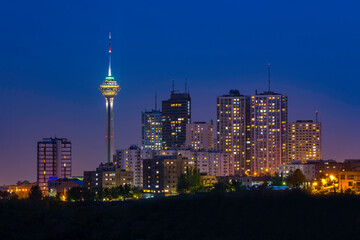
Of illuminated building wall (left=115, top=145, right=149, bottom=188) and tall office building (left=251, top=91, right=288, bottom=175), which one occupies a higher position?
tall office building (left=251, top=91, right=288, bottom=175)

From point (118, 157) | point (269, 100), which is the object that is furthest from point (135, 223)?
point (269, 100)

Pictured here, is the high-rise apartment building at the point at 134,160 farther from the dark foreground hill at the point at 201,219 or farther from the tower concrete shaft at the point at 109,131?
the dark foreground hill at the point at 201,219

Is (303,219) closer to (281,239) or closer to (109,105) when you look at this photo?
(281,239)

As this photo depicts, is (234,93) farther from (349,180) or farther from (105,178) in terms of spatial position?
(349,180)

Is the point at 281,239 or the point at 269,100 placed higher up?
the point at 269,100

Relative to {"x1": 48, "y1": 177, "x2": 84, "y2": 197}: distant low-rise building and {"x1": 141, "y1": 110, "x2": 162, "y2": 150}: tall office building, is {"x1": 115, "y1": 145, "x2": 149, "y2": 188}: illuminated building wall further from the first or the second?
{"x1": 141, "y1": 110, "x2": 162, "y2": 150}: tall office building

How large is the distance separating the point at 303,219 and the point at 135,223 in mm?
6440

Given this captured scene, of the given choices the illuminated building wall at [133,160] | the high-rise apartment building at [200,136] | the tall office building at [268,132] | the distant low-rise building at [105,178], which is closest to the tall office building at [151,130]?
the high-rise apartment building at [200,136]

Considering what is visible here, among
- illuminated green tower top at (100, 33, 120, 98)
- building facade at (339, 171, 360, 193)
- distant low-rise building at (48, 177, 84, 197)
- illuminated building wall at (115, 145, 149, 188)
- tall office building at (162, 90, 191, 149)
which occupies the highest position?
illuminated green tower top at (100, 33, 120, 98)

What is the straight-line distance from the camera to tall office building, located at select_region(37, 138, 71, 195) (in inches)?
5842

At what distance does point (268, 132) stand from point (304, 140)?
1219 cm

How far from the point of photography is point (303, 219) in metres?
24.7

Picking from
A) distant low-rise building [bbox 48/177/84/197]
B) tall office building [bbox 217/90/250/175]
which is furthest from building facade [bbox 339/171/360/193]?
tall office building [bbox 217/90/250/175]

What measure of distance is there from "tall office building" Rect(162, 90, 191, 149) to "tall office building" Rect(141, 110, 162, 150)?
1.30 meters
